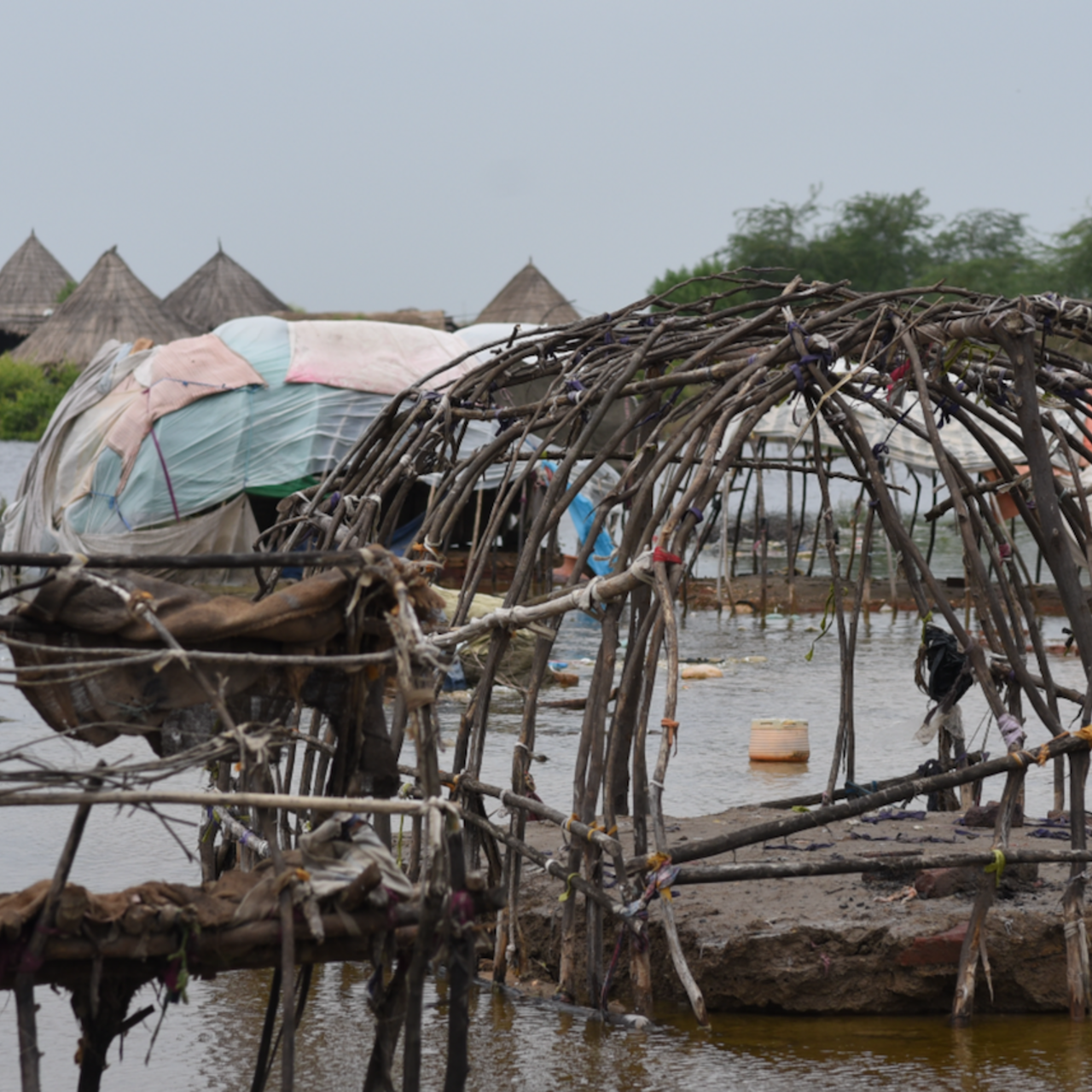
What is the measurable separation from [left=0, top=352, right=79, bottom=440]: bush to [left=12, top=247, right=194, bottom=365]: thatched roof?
164 inches

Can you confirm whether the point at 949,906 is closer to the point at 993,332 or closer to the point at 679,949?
the point at 679,949

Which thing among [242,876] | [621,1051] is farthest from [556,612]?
[621,1051]

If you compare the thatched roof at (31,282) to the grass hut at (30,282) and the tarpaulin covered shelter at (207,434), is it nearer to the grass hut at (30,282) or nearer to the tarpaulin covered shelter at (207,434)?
the grass hut at (30,282)

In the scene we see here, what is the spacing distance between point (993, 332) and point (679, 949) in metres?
2.26

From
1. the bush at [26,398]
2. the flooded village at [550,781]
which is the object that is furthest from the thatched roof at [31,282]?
the flooded village at [550,781]

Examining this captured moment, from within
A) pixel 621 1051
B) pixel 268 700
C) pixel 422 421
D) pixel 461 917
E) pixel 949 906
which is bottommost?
pixel 621 1051

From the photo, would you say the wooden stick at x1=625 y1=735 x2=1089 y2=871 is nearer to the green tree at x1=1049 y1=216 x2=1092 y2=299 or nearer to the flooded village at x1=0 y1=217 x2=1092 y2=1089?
the flooded village at x1=0 y1=217 x2=1092 y2=1089

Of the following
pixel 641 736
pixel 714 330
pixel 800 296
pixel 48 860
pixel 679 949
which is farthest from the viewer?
pixel 48 860

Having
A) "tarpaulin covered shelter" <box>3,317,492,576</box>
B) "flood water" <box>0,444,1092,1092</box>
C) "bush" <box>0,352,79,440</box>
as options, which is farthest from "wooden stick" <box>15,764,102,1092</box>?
"bush" <box>0,352,79,440</box>

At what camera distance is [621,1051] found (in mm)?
4699

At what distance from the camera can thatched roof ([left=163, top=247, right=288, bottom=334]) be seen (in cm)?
3622

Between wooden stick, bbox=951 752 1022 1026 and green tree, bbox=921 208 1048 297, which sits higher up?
green tree, bbox=921 208 1048 297

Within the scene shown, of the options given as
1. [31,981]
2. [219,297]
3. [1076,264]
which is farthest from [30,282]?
[31,981]

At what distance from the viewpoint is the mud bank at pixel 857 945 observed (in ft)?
16.2
